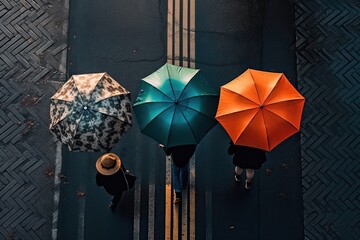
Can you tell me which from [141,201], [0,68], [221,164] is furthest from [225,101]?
[0,68]

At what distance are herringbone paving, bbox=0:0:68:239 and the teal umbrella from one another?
3.01 meters

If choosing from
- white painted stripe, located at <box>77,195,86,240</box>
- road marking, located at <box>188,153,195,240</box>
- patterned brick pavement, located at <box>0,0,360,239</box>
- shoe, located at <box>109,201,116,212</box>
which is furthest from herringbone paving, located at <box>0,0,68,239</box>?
road marking, located at <box>188,153,195,240</box>

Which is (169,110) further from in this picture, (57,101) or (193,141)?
(57,101)

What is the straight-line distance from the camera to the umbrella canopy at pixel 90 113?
300 inches

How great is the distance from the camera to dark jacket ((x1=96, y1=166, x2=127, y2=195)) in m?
8.13

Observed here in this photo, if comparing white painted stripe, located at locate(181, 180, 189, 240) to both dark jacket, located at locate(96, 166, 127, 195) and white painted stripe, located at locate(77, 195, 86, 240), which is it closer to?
dark jacket, located at locate(96, 166, 127, 195)

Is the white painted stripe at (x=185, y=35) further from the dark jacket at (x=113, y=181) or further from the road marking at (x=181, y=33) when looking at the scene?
the dark jacket at (x=113, y=181)

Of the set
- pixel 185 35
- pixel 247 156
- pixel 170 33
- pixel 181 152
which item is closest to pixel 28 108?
pixel 170 33

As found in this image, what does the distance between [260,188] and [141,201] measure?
2.38 metres

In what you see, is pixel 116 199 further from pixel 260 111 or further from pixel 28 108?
pixel 260 111

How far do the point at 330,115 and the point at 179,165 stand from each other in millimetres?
3727

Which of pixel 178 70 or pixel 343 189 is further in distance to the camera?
pixel 343 189

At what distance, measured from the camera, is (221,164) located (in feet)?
32.2

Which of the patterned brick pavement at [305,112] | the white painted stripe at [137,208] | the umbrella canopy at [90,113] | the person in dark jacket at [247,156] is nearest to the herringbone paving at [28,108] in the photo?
the patterned brick pavement at [305,112]
